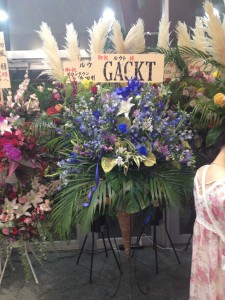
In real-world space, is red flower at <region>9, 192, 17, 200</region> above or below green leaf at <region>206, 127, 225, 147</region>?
below

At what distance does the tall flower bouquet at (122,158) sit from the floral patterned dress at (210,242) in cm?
19

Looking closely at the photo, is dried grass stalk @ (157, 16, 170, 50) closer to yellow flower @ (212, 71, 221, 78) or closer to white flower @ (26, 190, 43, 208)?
yellow flower @ (212, 71, 221, 78)

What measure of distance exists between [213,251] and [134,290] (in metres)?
1.03

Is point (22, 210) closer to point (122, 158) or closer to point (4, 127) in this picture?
point (4, 127)

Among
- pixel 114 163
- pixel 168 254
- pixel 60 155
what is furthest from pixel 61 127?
pixel 168 254

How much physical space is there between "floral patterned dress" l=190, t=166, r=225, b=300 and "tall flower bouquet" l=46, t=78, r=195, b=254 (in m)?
0.19

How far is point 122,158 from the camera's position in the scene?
1396mm

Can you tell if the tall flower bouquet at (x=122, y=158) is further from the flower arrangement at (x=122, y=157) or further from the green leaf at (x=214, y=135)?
the green leaf at (x=214, y=135)

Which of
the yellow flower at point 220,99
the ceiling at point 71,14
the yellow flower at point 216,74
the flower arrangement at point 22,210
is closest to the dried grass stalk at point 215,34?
the yellow flower at point 216,74

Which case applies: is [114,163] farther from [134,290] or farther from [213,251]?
[134,290]

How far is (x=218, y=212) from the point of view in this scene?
3.84 ft

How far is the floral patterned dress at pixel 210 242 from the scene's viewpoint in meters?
1.18

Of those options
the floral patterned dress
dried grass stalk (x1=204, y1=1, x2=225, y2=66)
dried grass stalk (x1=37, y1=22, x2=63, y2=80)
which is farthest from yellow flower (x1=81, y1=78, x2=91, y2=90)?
the floral patterned dress

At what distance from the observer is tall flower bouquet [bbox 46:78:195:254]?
4.58 ft
